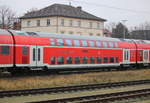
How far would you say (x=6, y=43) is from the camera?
22.4 m

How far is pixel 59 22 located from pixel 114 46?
41.1m

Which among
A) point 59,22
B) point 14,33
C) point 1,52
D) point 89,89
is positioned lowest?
point 89,89

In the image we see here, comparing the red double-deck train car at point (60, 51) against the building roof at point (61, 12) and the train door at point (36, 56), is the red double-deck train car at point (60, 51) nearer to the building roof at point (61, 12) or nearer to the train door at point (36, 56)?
the train door at point (36, 56)

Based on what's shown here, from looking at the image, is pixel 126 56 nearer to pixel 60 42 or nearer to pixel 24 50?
pixel 60 42

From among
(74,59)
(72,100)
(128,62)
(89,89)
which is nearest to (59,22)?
(128,62)

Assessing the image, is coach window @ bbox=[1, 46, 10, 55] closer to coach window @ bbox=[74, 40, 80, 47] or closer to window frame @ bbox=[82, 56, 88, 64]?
coach window @ bbox=[74, 40, 80, 47]

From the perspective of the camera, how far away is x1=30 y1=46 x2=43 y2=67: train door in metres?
24.1

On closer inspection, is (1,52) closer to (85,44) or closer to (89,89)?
(89,89)

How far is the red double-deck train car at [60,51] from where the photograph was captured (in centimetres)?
2291

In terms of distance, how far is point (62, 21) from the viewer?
239ft

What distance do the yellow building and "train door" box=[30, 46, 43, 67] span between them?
46.9 metres

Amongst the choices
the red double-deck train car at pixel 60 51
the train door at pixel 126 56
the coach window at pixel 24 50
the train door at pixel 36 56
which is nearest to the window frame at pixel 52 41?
the red double-deck train car at pixel 60 51

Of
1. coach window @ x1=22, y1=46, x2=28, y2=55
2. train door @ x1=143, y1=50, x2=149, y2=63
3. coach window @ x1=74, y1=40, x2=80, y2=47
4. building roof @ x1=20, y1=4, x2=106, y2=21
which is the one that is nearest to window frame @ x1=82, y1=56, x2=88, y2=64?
coach window @ x1=74, y1=40, x2=80, y2=47

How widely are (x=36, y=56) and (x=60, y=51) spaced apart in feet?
8.96
